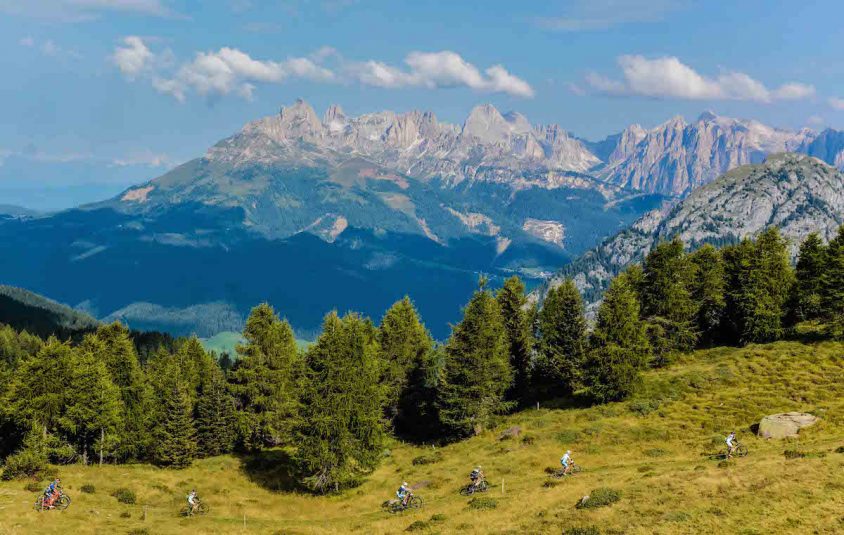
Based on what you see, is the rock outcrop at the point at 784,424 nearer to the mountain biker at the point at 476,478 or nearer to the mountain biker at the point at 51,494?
the mountain biker at the point at 476,478

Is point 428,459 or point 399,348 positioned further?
point 399,348

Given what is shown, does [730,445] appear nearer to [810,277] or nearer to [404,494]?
[404,494]

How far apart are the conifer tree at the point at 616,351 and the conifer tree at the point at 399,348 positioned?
27.5m

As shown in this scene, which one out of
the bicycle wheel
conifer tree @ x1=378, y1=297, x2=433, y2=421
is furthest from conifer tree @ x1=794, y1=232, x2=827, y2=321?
the bicycle wheel

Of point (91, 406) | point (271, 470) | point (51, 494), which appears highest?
point (91, 406)

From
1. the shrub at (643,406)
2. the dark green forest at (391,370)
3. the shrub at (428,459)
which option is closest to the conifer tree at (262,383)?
the dark green forest at (391,370)

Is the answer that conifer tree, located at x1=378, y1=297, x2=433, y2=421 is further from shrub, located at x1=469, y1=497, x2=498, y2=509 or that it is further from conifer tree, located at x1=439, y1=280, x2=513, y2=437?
shrub, located at x1=469, y1=497, x2=498, y2=509

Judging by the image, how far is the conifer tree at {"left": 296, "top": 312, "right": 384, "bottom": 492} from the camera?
193 ft

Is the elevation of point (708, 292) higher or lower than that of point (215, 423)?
higher

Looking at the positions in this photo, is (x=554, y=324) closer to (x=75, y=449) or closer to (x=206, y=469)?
(x=206, y=469)

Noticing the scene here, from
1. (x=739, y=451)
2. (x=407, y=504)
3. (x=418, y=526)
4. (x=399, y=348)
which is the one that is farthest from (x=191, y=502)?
(x=739, y=451)

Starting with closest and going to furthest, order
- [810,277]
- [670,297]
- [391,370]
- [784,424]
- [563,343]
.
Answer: [784,424]
[810,277]
[563,343]
[670,297]
[391,370]

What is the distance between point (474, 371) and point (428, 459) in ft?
38.3

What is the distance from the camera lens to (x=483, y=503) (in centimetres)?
4541
